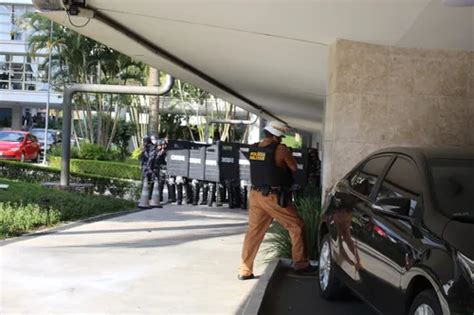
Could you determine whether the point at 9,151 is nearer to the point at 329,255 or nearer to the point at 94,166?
the point at 94,166

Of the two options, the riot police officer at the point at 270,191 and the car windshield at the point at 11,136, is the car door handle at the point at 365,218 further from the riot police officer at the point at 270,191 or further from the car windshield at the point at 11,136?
the car windshield at the point at 11,136

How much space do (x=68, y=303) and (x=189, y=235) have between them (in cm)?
436

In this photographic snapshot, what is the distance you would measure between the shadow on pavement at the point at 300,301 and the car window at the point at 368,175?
117 cm

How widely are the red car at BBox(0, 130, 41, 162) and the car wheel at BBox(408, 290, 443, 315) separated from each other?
2605cm

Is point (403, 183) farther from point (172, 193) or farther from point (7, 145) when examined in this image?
point (7, 145)

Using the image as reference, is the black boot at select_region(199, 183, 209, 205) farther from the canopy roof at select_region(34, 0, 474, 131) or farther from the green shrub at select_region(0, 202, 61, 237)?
the green shrub at select_region(0, 202, 61, 237)

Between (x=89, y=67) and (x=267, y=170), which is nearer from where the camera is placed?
(x=267, y=170)

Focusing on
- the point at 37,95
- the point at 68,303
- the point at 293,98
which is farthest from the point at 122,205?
the point at 37,95

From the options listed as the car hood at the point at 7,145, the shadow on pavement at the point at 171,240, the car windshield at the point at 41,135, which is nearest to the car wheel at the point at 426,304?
the shadow on pavement at the point at 171,240

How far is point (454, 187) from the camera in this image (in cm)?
438

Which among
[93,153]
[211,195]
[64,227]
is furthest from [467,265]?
[93,153]

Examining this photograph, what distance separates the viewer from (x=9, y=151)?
91.2 ft

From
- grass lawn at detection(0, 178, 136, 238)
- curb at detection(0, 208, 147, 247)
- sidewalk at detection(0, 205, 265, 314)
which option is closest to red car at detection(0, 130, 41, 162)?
grass lawn at detection(0, 178, 136, 238)

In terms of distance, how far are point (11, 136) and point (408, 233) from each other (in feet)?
89.7
